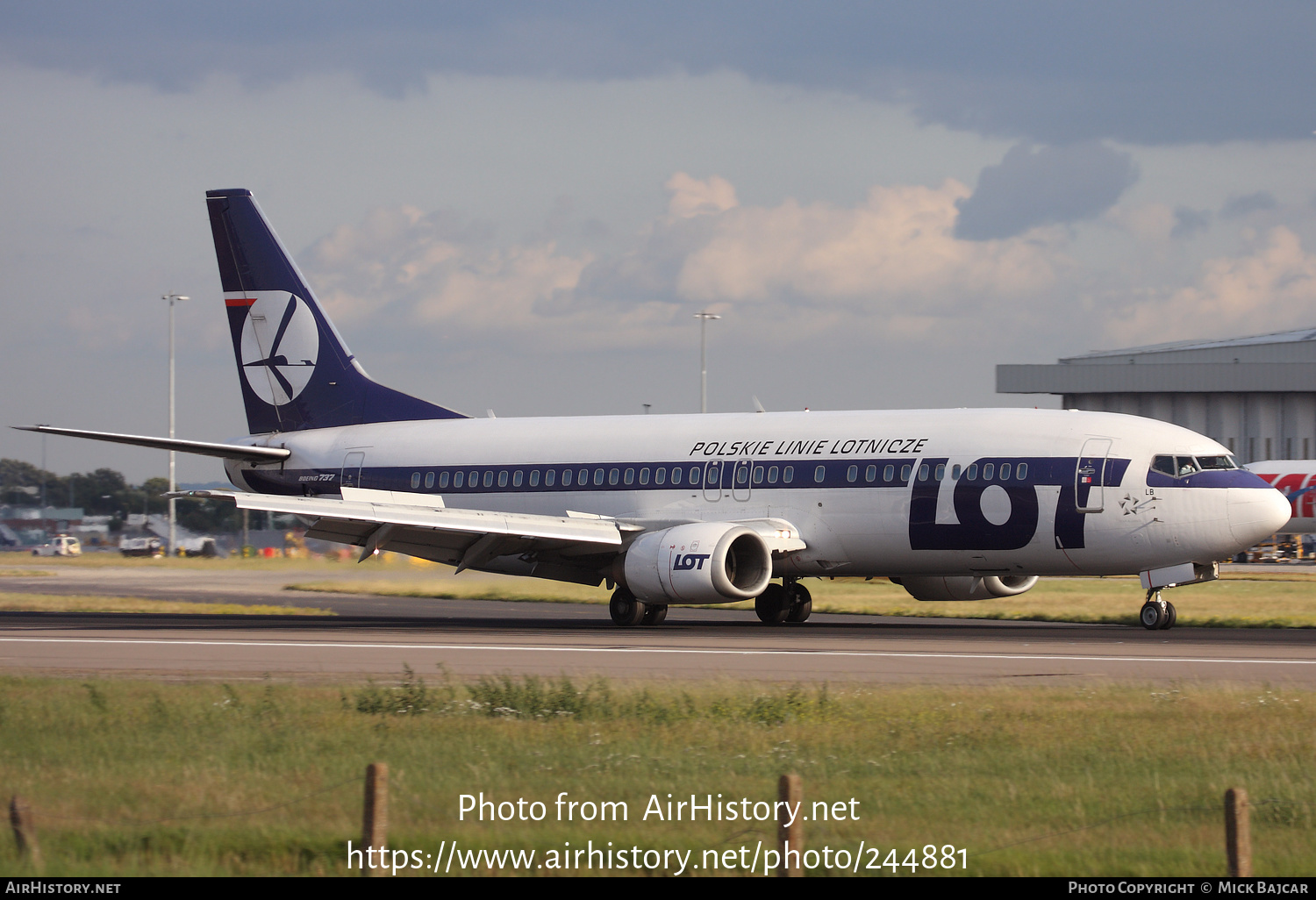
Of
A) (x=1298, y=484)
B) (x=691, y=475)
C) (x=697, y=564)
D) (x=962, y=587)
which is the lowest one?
(x=962, y=587)

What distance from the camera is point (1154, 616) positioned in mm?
28844

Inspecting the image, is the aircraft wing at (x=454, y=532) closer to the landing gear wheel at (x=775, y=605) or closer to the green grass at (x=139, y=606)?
the landing gear wheel at (x=775, y=605)

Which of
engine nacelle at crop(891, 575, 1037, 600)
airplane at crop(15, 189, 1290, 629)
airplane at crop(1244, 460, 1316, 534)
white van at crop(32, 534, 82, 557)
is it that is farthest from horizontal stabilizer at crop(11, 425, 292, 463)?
white van at crop(32, 534, 82, 557)

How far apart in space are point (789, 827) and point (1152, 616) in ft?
72.3

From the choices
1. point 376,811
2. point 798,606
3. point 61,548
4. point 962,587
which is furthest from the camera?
point 61,548

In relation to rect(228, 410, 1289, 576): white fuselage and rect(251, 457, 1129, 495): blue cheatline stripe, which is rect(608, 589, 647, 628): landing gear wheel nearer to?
rect(228, 410, 1289, 576): white fuselage

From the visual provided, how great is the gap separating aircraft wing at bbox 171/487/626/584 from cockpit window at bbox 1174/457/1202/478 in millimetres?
10880

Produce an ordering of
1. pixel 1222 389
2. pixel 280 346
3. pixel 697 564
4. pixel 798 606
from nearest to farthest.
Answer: pixel 697 564, pixel 798 606, pixel 280 346, pixel 1222 389

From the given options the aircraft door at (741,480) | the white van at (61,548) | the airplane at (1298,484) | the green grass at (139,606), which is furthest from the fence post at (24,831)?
the white van at (61,548)

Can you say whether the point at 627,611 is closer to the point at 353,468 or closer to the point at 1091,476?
the point at 1091,476

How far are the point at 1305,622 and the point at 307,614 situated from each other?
21.8m

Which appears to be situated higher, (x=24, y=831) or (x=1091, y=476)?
(x=1091, y=476)

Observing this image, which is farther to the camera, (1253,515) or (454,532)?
(454,532)

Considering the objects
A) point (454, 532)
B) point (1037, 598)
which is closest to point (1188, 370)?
point (1037, 598)
